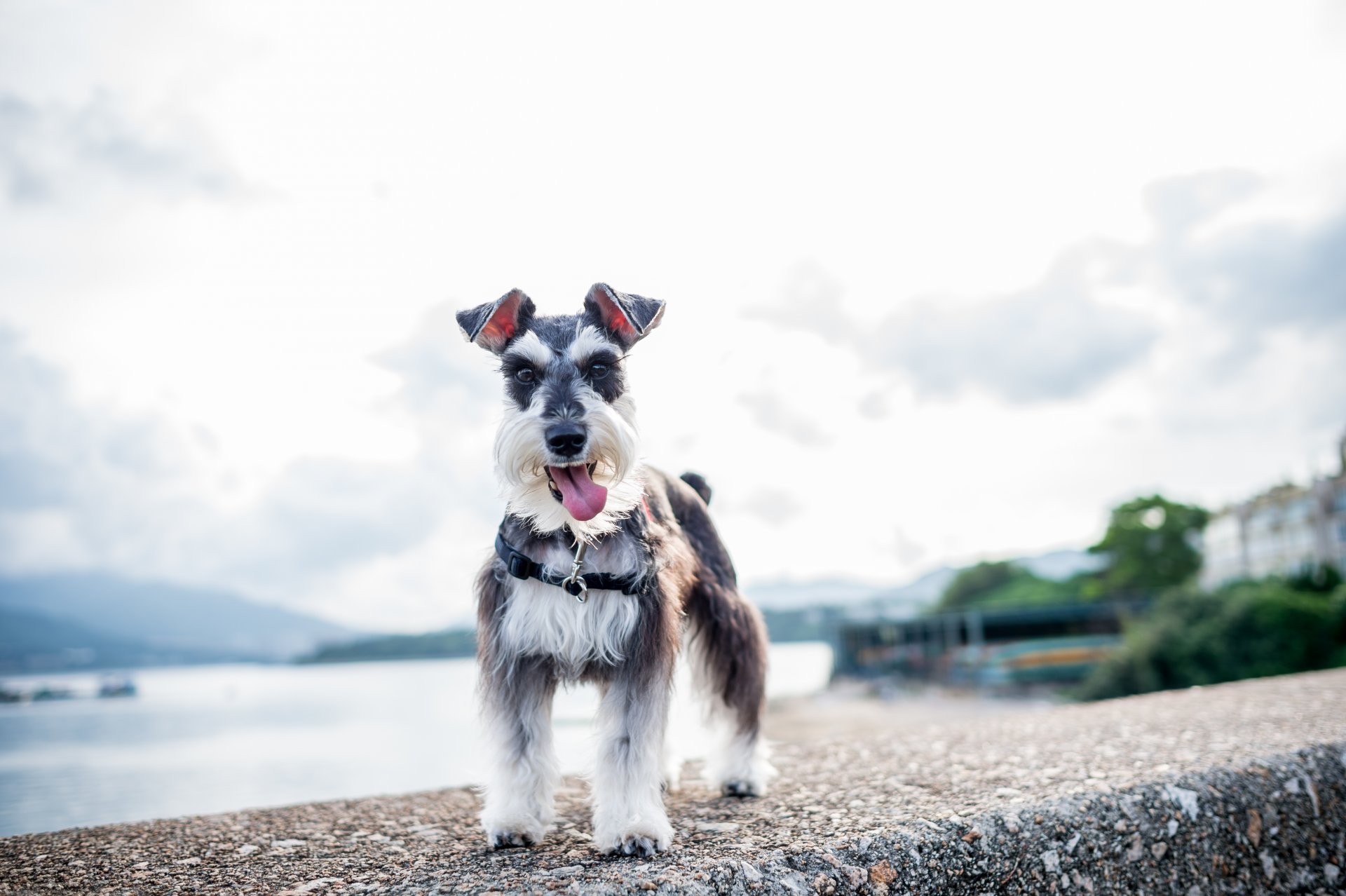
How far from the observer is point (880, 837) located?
11.6 feet

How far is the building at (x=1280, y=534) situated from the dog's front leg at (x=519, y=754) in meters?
62.9

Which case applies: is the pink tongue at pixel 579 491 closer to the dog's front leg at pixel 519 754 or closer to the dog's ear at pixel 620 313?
the dog's ear at pixel 620 313

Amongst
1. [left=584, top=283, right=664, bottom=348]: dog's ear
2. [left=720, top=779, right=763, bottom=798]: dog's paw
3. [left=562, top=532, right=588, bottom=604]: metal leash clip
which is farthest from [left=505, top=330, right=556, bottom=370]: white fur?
[left=720, top=779, right=763, bottom=798]: dog's paw

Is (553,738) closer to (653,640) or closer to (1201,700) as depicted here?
(653,640)

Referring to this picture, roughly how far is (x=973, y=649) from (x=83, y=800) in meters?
65.2

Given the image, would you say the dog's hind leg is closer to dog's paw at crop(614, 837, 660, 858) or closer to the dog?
the dog

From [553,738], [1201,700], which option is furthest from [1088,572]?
[553,738]

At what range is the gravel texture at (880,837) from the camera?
3.33m

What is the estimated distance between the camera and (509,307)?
3836 millimetres

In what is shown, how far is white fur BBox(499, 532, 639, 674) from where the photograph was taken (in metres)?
3.67

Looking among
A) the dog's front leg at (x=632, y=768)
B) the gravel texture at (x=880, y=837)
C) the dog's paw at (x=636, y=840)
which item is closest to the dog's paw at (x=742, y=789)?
the gravel texture at (x=880, y=837)

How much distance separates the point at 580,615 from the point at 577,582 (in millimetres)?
147

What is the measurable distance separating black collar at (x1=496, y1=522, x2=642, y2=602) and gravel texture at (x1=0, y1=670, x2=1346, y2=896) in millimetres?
1084

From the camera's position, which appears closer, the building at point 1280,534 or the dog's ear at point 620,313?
the dog's ear at point 620,313
